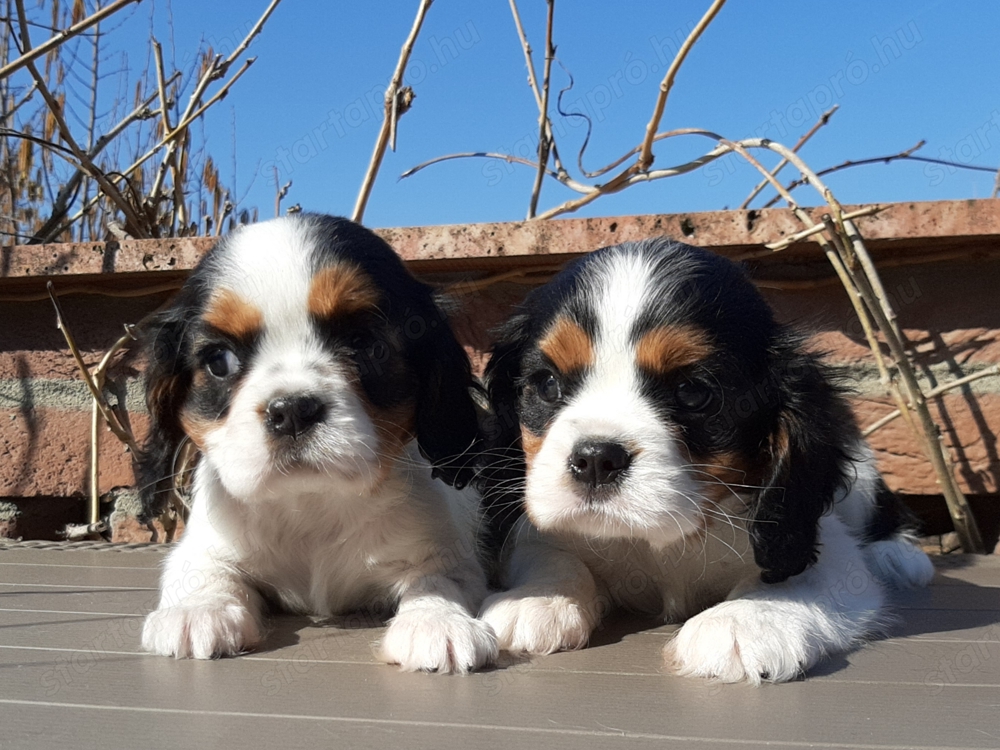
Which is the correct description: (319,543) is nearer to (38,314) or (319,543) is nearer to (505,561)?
(505,561)

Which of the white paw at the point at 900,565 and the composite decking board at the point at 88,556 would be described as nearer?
the white paw at the point at 900,565

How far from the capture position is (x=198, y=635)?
72.7 inches

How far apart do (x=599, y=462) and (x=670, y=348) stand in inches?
13.2

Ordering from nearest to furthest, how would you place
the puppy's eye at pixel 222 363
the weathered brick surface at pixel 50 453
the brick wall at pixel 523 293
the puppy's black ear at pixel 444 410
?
1. the puppy's eye at pixel 222 363
2. the puppy's black ear at pixel 444 410
3. the brick wall at pixel 523 293
4. the weathered brick surface at pixel 50 453

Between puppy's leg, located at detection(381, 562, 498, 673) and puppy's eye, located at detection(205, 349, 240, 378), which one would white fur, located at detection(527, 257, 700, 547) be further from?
puppy's eye, located at detection(205, 349, 240, 378)

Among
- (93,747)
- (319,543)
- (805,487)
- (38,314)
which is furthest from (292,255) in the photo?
(38,314)

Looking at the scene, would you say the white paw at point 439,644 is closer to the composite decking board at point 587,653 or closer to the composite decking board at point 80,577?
the composite decking board at point 587,653

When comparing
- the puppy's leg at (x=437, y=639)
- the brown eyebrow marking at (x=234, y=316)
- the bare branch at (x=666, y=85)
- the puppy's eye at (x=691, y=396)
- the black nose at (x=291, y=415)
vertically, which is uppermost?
the bare branch at (x=666, y=85)

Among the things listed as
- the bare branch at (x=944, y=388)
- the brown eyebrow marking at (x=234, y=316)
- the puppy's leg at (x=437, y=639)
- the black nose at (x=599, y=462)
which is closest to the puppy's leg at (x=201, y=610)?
the puppy's leg at (x=437, y=639)

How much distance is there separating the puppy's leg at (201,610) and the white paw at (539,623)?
0.54 meters

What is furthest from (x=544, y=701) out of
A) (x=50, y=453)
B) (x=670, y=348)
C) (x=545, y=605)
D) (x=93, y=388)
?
(x=50, y=453)

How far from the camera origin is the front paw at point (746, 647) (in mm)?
1689

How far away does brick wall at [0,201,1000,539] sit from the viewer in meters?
3.13

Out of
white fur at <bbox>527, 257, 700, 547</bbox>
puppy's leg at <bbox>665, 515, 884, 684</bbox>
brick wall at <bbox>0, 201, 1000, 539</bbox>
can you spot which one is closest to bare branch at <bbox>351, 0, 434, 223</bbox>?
brick wall at <bbox>0, 201, 1000, 539</bbox>
